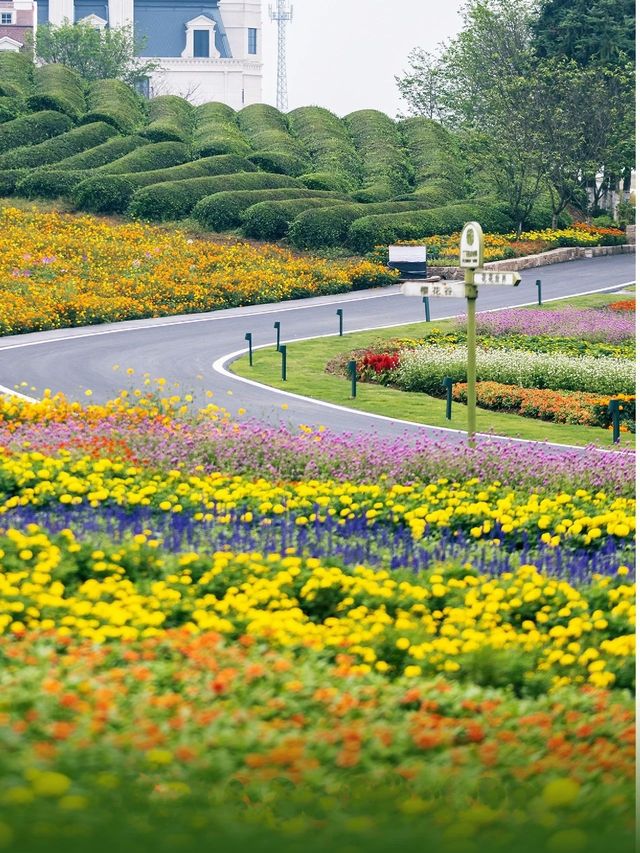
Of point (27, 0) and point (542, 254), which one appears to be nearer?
point (542, 254)

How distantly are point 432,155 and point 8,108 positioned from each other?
16.1 m

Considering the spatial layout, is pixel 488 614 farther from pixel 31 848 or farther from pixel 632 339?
pixel 632 339

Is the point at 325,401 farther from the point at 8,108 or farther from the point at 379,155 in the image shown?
the point at 379,155

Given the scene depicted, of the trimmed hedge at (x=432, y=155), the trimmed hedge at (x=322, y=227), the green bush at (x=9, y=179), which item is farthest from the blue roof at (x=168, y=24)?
the trimmed hedge at (x=322, y=227)

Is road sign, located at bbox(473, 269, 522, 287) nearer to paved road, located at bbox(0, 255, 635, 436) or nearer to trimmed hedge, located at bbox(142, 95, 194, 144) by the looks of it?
paved road, located at bbox(0, 255, 635, 436)

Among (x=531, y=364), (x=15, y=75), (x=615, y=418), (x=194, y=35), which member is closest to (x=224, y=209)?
(x=15, y=75)

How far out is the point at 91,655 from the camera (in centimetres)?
673

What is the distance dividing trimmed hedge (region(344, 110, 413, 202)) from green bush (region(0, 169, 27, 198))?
11.4m

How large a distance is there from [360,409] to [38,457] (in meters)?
9.29

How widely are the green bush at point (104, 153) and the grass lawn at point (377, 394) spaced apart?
1901 cm

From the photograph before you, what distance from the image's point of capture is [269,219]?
41.8m

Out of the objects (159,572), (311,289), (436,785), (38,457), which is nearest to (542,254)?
(311,289)

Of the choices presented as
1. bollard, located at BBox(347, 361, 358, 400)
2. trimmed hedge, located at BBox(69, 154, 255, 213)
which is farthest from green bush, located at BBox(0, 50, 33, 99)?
bollard, located at BBox(347, 361, 358, 400)

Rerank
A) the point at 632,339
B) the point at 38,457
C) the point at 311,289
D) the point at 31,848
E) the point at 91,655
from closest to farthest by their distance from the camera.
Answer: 1. the point at 31,848
2. the point at 91,655
3. the point at 38,457
4. the point at 632,339
5. the point at 311,289
